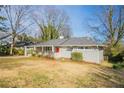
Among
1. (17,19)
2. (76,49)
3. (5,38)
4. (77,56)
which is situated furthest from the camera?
(5,38)

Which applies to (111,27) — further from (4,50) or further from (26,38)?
(26,38)

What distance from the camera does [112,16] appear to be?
59.6 ft

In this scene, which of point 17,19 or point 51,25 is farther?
point 51,25

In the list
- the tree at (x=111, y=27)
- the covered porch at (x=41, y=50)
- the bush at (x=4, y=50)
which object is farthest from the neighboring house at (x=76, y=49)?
the bush at (x=4, y=50)

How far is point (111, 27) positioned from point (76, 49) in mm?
3841

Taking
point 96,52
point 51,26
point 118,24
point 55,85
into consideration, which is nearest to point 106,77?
point 55,85

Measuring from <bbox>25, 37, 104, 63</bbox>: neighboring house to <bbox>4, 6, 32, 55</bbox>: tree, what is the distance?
2489 mm

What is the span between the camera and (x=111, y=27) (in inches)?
736

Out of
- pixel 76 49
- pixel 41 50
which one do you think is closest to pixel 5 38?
pixel 41 50

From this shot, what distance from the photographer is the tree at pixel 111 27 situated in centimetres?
1759

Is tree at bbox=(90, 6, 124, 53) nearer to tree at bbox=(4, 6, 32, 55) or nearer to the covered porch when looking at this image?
the covered porch

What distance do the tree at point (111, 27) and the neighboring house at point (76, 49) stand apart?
1.25 metres

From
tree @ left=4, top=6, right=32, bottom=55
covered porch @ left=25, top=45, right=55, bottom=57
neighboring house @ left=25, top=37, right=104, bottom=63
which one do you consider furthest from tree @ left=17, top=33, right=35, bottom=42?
neighboring house @ left=25, top=37, right=104, bottom=63
